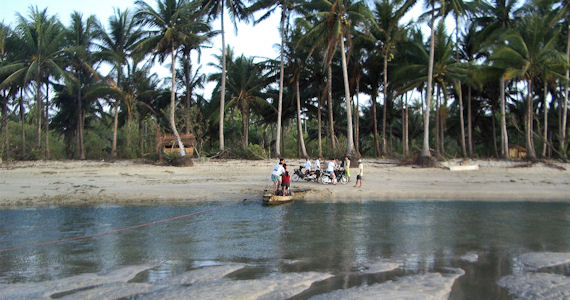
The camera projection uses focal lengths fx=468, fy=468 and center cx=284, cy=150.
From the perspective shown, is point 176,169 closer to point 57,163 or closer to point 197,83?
point 57,163

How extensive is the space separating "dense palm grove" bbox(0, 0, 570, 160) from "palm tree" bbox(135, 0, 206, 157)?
81 mm

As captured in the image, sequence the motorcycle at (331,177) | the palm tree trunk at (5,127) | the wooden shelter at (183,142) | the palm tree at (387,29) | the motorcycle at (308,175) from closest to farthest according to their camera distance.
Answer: the motorcycle at (331,177) < the motorcycle at (308,175) < the wooden shelter at (183,142) < the palm tree trunk at (5,127) < the palm tree at (387,29)

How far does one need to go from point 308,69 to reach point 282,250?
79.2 ft

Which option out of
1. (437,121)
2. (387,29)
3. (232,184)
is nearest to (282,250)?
(232,184)

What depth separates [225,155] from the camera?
28266 millimetres

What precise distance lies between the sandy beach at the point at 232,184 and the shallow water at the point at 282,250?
6.28ft

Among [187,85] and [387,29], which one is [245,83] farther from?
[387,29]

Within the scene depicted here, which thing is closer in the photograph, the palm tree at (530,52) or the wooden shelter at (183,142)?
the palm tree at (530,52)

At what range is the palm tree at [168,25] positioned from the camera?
2639 centimetres

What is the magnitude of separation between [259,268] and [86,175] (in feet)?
50.8

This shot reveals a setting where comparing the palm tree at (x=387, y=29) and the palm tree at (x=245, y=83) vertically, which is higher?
the palm tree at (x=387, y=29)

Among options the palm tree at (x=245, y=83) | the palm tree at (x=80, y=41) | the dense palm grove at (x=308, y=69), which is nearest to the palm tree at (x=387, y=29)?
the dense palm grove at (x=308, y=69)

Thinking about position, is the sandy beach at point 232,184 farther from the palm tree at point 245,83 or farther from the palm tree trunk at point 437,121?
the palm tree at point 245,83

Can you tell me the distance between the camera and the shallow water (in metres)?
7.30
